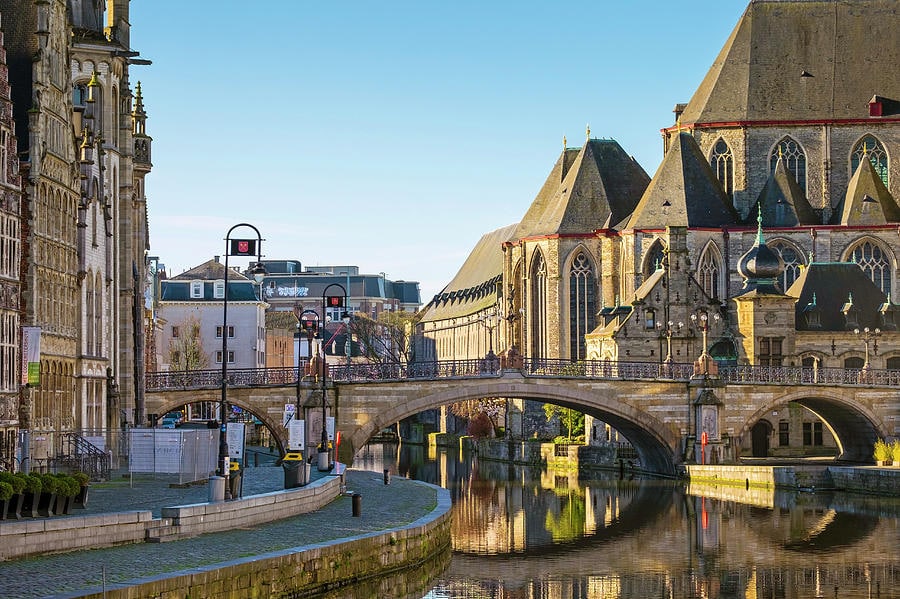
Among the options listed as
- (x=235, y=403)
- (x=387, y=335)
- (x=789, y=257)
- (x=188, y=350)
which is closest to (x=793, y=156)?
(x=789, y=257)

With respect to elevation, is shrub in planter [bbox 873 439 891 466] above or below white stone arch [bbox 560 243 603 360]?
below

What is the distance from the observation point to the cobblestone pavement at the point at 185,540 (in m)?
28.2

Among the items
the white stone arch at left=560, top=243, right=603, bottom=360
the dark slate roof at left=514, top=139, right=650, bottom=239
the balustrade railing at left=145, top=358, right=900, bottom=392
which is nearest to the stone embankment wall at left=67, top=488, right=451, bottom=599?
the balustrade railing at left=145, top=358, right=900, bottom=392

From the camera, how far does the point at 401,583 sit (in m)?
39.5

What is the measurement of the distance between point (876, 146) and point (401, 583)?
270 ft

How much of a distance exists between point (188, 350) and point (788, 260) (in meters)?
40.2

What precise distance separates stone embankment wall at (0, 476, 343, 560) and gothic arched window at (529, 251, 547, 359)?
72300 mm

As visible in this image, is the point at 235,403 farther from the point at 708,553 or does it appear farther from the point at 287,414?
the point at 708,553

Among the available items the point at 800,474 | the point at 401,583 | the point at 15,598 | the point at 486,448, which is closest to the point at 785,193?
the point at 486,448

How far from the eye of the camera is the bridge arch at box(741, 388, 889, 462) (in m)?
85.9

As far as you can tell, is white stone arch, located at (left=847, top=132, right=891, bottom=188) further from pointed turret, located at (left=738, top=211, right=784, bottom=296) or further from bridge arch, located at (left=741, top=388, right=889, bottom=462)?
bridge arch, located at (left=741, top=388, right=889, bottom=462)

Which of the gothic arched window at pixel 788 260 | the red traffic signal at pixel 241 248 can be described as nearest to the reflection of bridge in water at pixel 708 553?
the red traffic signal at pixel 241 248

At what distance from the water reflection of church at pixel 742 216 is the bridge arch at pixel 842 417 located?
19.1 ft

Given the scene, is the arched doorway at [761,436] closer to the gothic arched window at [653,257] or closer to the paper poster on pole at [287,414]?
the gothic arched window at [653,257]
